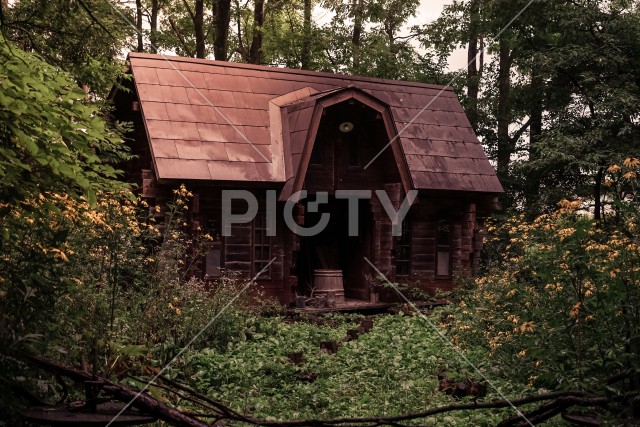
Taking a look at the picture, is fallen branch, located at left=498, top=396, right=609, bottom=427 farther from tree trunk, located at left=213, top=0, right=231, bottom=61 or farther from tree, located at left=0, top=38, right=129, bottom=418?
tree trunk, located at left=213, top=0, right=231, bottom=61

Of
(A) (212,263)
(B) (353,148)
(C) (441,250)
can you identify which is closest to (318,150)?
(B) (353,148)

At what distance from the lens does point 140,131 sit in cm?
1942

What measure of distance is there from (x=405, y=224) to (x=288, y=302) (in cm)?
463

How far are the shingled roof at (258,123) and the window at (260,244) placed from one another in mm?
1173

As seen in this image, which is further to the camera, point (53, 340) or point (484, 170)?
point (484, 170)

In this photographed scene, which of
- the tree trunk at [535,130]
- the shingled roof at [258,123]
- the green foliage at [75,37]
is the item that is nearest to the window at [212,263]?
the shingled roof at [258,123]

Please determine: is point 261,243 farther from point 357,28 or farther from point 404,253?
point 357,28

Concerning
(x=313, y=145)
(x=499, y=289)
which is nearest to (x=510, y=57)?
(x=313, y=145)

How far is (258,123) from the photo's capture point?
18.8 metres

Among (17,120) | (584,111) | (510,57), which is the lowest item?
(17,120)

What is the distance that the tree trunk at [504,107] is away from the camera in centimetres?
2828

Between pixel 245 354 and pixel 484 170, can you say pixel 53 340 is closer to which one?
pixel 245 354

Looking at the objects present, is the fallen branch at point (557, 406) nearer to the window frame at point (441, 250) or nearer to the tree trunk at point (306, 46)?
the window frame at point (441, 250)

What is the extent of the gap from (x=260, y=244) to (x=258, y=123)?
3213 millimetres
